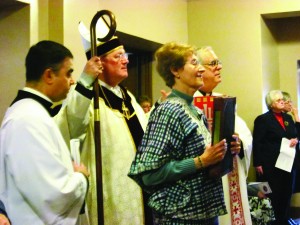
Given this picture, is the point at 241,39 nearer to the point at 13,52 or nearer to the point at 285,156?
the point at 285,156

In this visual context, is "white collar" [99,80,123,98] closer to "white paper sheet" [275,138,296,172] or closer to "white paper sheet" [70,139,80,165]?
"white paper sheet" [70,139,80,165]

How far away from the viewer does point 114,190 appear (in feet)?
7.87

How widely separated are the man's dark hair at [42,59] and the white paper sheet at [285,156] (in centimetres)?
345

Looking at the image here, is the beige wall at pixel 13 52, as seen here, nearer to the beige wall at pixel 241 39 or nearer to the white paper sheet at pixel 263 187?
the white paper sheet at pixel 263 187

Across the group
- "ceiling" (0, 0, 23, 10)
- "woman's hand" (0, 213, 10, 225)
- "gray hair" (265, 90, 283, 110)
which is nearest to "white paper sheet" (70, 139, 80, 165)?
"woman's hand" (0, 213, 10, 225)

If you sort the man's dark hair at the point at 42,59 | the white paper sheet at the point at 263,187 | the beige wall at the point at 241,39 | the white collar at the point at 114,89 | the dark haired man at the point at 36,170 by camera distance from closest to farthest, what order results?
the dark haired man at the point at 36,170 → the man's dark hair at the point at 42,59 → the white collar at the point at 114,89 → the white paper sheet at the point at 263,187 → the beige wall at the point at 241,39

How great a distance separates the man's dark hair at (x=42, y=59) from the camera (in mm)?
1838

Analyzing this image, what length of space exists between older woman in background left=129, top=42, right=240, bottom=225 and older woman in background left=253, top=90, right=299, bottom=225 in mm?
3090

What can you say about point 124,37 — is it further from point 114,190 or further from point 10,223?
point 10,223

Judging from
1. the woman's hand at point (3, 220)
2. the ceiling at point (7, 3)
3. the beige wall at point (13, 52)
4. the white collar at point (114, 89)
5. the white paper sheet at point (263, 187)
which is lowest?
the white paper sheet at point (263, 187)

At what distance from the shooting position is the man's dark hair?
1838 mm

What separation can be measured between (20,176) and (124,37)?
288 cm

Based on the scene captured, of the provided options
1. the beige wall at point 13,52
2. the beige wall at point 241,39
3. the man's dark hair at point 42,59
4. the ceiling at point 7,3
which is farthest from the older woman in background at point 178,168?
the beige wall at point 241,39

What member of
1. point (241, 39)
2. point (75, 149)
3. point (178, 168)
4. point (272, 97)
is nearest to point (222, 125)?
point (178, 168)
